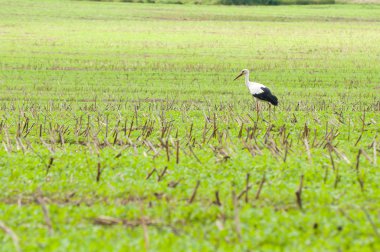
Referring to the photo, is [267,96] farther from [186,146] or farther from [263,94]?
[186,146]

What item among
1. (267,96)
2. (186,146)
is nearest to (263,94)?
(267,96)

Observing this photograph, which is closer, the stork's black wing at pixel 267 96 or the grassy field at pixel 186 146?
the grassy field at pixel 186 146

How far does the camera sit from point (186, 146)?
18719mm

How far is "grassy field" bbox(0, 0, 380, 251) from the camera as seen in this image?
11523mm

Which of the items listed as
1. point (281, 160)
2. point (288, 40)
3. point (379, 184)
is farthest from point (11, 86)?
point (288, 40)

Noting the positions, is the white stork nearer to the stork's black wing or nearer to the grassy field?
the stork's black wing

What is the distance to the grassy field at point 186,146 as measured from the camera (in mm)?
11523

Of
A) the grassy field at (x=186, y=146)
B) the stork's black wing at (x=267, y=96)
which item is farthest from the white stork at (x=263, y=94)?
the grassy field at (x=186, y=146)

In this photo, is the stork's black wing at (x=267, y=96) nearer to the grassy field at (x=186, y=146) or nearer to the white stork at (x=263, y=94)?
the white stork at (x=263, y=94)

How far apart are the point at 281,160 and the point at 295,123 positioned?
738 cm

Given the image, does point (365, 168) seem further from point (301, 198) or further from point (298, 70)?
point (298, 70)

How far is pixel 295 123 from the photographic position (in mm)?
23141

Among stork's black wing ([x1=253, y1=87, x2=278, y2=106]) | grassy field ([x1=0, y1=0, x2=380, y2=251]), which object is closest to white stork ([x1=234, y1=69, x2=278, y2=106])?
stork's black wing ([x1=253, y1=87, x2=278, y2=106])

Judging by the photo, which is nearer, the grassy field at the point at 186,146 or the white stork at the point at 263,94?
the grassy field at the point at 186,146
